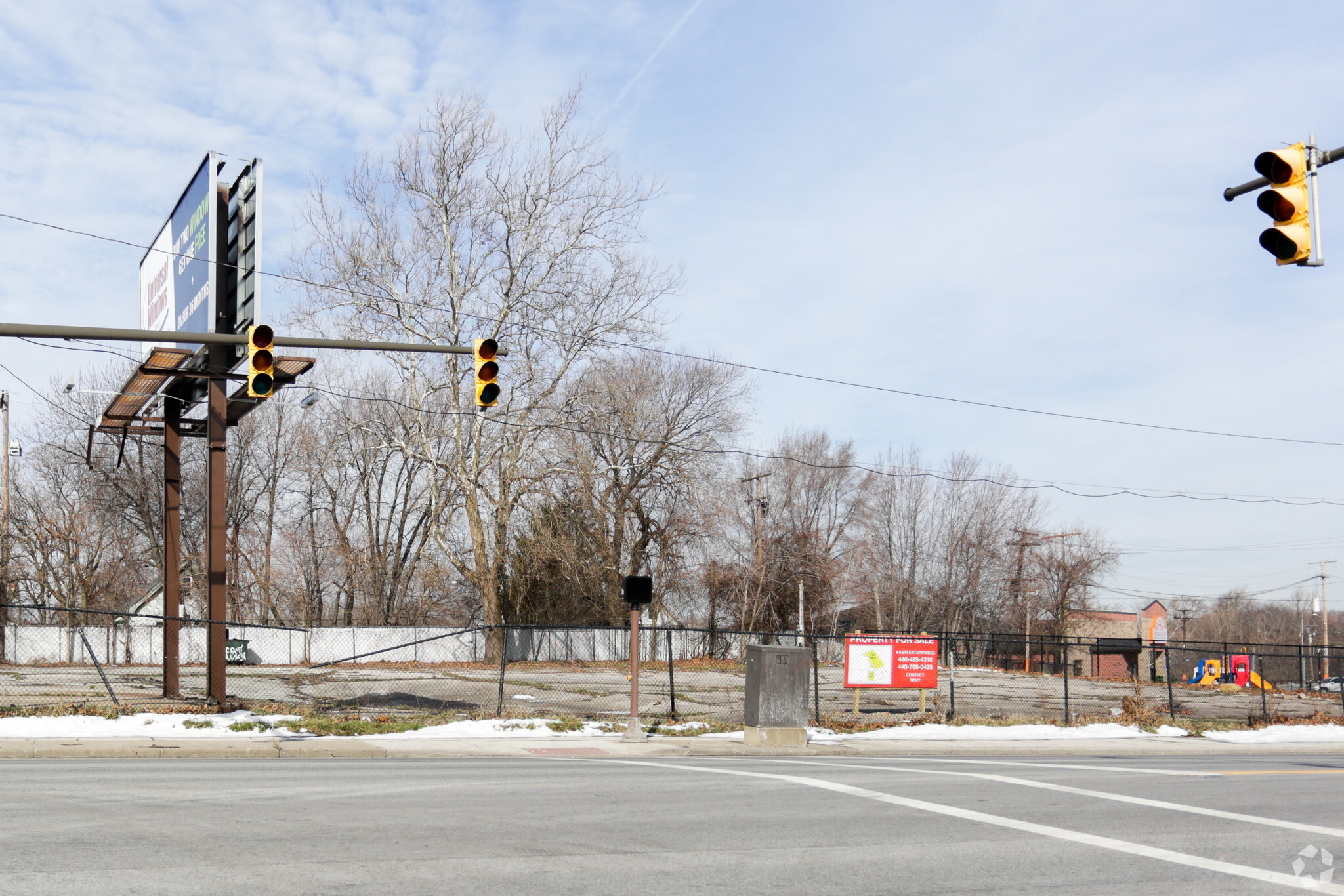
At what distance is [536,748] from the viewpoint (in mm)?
16328

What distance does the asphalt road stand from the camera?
21.6 ft

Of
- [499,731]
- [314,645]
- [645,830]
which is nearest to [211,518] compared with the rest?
[499,731]

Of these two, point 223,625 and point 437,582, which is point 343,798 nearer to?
point 223,625

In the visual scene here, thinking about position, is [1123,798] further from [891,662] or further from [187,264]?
[187,264]

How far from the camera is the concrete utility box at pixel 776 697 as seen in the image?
17422 millimetres

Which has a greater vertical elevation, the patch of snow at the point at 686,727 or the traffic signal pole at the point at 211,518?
the traffic signal pole at the point at 211,518

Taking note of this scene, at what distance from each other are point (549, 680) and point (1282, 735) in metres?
18.9

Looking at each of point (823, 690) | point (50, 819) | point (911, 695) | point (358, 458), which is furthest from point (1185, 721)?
point (358, 458)

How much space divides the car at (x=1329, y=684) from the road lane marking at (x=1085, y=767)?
22.0 meters

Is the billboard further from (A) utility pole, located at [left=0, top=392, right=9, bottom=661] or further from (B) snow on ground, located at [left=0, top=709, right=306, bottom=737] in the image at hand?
(A) utility pole, located at [left=0, top=392, right=9, bottom=661]

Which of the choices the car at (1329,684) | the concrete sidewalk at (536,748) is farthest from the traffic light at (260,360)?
the car at (1329,684)

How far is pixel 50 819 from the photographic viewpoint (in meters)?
8.34

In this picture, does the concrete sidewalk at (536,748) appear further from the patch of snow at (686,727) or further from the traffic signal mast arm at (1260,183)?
the traffic signal mast arm at (1260,183)

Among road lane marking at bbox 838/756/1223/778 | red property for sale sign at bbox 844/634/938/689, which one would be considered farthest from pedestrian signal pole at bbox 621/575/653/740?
red property for sale sign at bbox 844/634/938/689
